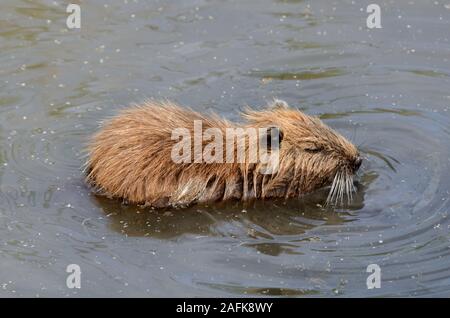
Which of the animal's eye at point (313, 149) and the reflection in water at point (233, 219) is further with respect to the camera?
the animal's eye at point (313, 149)

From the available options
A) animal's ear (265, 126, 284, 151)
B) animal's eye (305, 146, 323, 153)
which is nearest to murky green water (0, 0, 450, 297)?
animal's eye (305, 146, 323, 153)

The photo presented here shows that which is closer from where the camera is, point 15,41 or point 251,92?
point 251,92

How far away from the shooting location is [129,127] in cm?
827

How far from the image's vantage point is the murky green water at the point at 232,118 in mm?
7484

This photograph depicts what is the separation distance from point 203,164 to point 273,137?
66 centimetres

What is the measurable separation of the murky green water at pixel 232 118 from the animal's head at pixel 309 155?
0.53 ft

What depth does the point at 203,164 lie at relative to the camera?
8289 mm

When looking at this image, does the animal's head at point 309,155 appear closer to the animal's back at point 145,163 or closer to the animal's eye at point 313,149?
the animal's eye at point 313,149
